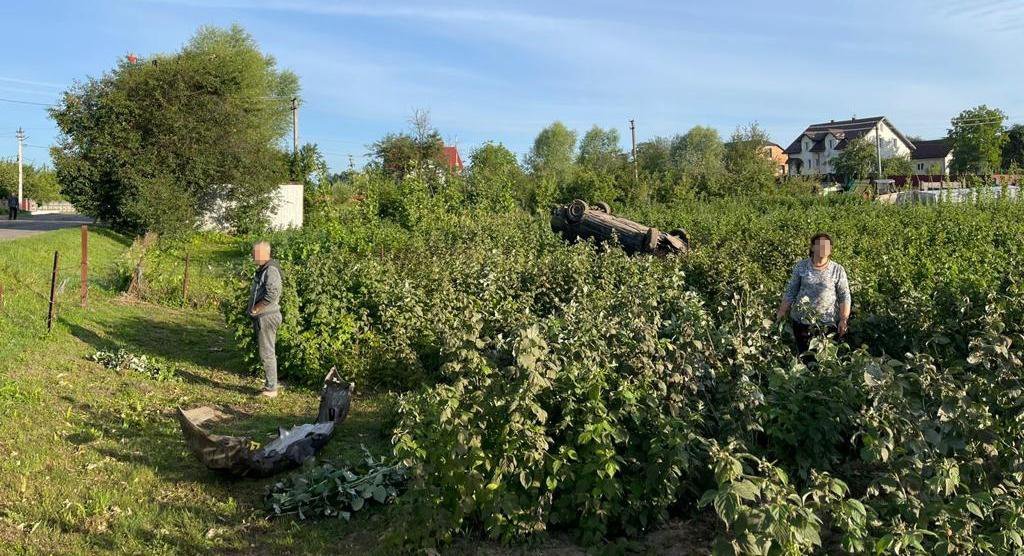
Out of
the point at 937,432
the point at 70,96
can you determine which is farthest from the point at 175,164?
the point at 937,432

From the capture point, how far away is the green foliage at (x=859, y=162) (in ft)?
188

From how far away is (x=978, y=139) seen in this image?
66.2 meters

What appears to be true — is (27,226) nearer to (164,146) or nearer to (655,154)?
(164,146)

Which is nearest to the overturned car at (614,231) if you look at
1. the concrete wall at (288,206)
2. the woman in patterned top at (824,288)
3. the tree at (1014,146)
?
the woman in patterned top at (824,288)

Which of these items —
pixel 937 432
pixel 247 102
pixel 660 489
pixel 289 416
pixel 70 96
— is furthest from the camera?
pixel 247 102

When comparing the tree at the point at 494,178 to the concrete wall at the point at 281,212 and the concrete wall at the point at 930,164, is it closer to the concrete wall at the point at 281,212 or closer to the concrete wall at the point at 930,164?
the concrete wall at the point at 281,212

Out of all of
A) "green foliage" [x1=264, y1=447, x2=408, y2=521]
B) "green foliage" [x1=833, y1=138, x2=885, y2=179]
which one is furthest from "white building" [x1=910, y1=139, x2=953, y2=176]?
"green foliage" [x1=264, y1=447, x2=408, y2=521]

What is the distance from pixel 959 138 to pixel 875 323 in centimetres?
7336

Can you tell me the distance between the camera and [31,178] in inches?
2429

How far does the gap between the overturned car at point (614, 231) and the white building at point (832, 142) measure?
66.7 meters

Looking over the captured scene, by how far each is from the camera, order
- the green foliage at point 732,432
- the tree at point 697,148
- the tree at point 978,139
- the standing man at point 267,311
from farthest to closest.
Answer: the tree at point 978,139
the tree at point 697,148
the standing man at point 267,311
the green foliage at point 732,432

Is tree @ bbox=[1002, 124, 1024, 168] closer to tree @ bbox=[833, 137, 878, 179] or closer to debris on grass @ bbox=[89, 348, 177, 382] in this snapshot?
tree @ bbox=[833, 137, 878, 179]

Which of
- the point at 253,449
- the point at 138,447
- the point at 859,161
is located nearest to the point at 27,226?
the point at 138,447

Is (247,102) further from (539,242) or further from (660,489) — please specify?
(660,489)
